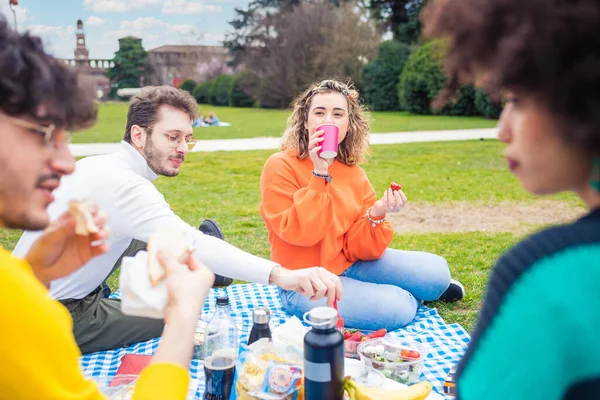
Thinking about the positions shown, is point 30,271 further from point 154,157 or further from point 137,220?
point 154,157

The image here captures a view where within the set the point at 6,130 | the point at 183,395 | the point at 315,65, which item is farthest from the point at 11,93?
the point at 315,65

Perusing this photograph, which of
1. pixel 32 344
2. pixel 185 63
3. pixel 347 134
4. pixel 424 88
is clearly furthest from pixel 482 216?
pixel 185 63

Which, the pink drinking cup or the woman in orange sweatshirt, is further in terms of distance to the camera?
the woman in orange sweatshirt

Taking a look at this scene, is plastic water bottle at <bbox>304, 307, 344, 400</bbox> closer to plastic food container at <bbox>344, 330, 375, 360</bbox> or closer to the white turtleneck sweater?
the white turtleneck sweater

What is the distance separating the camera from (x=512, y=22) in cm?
110

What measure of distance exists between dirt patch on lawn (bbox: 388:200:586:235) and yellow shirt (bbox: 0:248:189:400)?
5660 mm

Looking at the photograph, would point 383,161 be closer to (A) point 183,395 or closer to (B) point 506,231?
(B) point 506,231

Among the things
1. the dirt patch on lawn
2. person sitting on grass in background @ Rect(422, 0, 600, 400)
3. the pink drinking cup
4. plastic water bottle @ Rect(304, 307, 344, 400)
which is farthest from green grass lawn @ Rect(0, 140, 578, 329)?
person sitting on grass in background @ Rect(422, 0, 600, 400)

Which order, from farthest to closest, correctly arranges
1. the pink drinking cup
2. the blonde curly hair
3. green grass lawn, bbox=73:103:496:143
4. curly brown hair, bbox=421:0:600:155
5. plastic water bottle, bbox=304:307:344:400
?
green grass lawn, bbox=73:103:496:143, the blonde curly hair, the pink drinking cup, plastic water bottle, bbox=304:307:344:400, curly brown hair, bbox=421:0:600:155

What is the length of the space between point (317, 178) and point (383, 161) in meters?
8.22

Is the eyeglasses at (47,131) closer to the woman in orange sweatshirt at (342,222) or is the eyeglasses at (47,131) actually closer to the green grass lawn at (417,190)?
the woman in orange sweatshirt at (342,222)

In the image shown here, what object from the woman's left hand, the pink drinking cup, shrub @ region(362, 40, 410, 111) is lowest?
the woman's left hand

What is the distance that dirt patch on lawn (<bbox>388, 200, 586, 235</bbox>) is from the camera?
6.82m

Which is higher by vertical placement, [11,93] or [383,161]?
[11,93]
